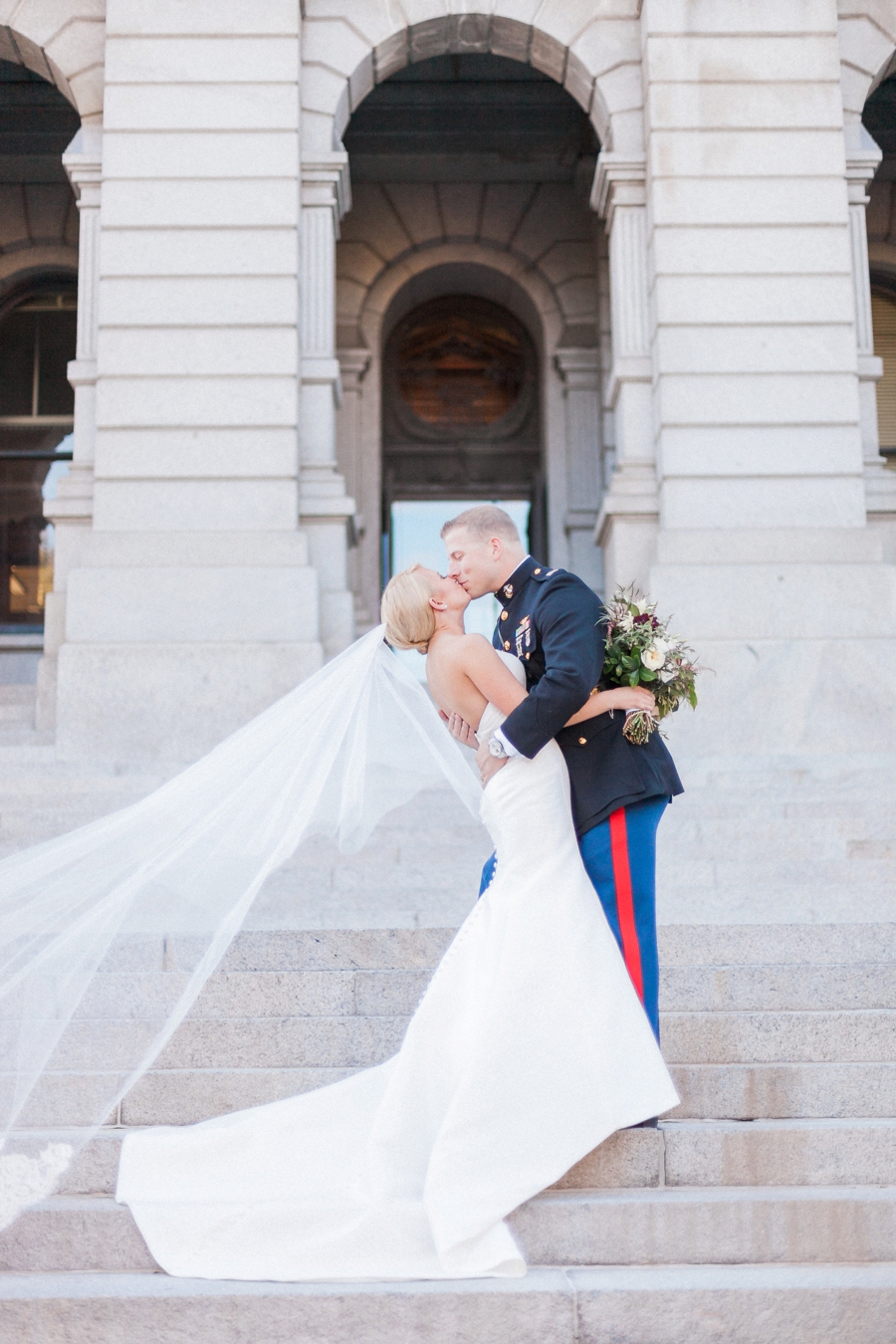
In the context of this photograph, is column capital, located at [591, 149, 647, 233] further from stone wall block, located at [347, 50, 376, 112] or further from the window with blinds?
the window with blinds

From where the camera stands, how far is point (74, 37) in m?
10.9

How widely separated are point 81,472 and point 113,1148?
24.3 feet

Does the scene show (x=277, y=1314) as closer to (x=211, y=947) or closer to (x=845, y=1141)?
(x=211, y=947)

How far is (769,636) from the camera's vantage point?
967 centimetres

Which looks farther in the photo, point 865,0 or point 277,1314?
point 865,0

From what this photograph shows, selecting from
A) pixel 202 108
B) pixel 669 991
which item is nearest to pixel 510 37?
pixel 202 108

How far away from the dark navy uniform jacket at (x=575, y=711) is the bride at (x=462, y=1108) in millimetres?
92

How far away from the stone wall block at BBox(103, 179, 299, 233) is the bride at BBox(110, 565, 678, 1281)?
717 cm

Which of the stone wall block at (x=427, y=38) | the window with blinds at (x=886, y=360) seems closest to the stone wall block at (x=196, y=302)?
the stone wall block at (x=427, y=38)

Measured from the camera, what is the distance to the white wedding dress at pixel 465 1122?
3.54 metres

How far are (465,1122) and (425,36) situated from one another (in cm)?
1012

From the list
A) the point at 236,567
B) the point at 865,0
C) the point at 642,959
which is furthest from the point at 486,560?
the point at 865,0

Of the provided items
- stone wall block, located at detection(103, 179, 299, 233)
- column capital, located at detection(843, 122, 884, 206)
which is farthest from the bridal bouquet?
column capital, located at detection(843, 122, 884, 206)

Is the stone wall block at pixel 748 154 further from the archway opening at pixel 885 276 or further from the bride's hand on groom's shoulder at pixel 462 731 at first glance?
the bride's hand on groom's shoulder at pixel 462 731
